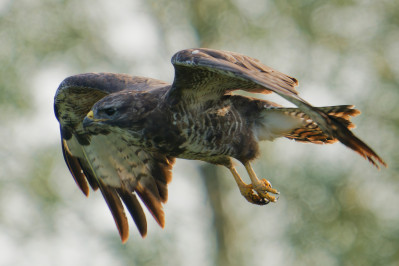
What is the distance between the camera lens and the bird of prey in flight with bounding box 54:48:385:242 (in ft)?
20.8

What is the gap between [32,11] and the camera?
19.7 metres

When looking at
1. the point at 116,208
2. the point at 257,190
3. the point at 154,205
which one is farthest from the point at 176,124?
the point at 116,208

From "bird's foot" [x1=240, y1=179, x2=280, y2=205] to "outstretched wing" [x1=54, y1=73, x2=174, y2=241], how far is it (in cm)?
99

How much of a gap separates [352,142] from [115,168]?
11.2 ft

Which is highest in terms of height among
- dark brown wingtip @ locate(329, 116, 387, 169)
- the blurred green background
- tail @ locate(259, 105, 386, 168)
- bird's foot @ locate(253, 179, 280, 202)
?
dark brown wingtip @ locate(329, 116, 387, 169)

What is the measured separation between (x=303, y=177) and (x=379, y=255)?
263 cm

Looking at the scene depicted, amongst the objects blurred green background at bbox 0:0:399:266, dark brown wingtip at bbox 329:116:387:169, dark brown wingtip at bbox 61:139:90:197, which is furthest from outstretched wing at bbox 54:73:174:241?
blurred green background at bbox 0:0:399:266

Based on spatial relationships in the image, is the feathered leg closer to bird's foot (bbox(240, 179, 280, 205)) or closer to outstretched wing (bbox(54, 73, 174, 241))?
bird's foot (bbox(240, 179, 280, 205))

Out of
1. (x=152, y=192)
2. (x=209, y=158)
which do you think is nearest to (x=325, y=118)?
(x=209, y=158)

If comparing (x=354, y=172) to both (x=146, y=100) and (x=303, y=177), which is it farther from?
(x=146, y=100)

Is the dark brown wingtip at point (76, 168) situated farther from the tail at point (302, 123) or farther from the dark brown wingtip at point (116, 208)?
the tail at point (302, 123)

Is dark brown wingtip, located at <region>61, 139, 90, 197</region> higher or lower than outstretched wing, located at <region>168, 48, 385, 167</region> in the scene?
lower

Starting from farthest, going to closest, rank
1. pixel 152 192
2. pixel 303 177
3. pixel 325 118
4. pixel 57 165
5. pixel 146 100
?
1. pixel 57 165
2. pixel 303 177
3. pixel 152 192
4. pixel 146 100
5. pixel 325 118

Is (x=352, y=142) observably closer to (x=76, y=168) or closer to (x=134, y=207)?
(x=134, y=207)
